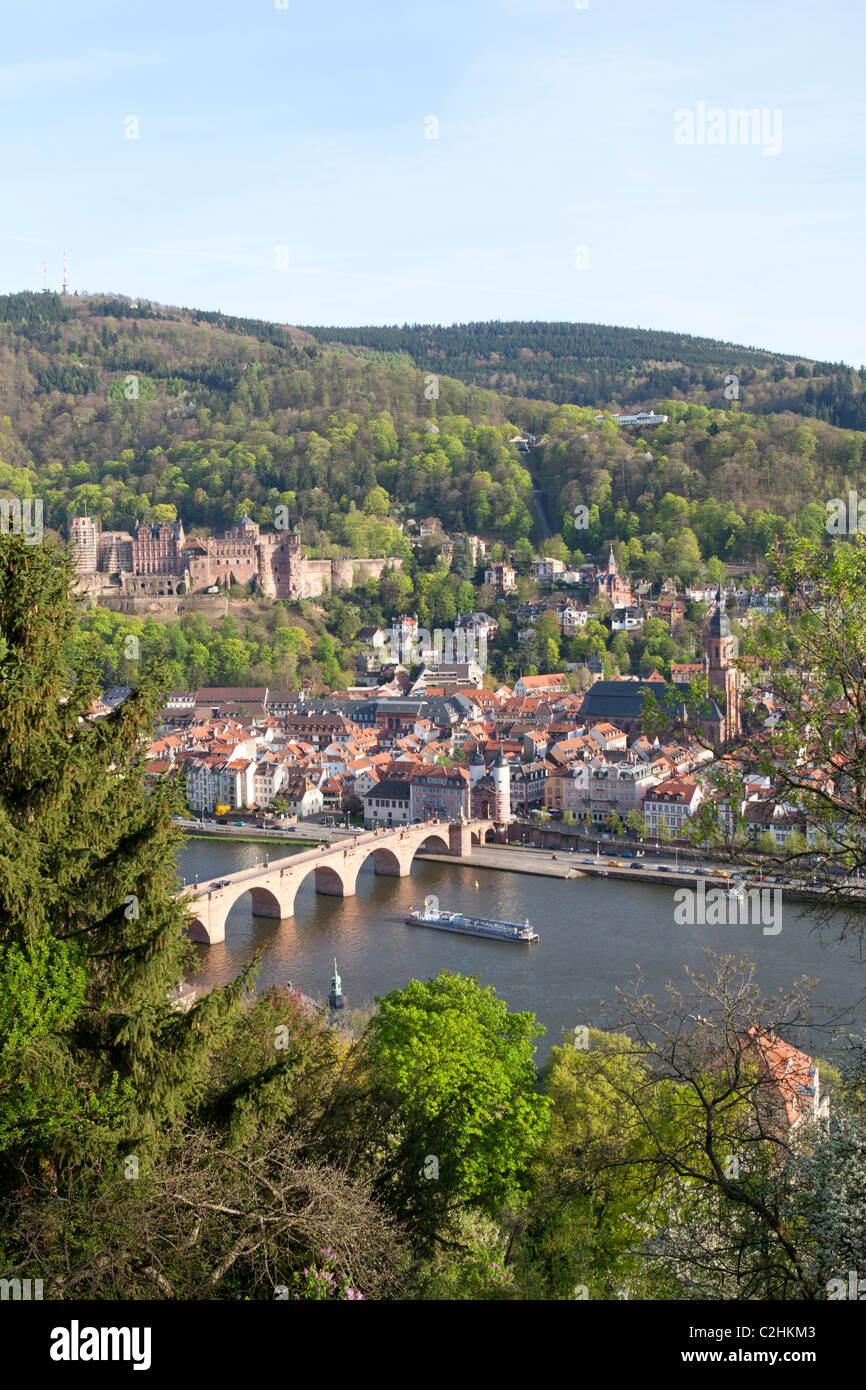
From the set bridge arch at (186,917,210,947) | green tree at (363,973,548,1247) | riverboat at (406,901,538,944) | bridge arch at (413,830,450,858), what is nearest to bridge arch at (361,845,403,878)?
bridge arch at (413,830,450,858)

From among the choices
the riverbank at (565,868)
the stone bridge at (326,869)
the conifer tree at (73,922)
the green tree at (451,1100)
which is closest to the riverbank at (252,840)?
the stone bridge at (326,869)

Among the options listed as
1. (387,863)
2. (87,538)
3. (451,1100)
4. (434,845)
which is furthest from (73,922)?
(87,538)

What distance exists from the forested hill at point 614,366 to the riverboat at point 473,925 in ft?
177

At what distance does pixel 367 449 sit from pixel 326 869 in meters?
46.2

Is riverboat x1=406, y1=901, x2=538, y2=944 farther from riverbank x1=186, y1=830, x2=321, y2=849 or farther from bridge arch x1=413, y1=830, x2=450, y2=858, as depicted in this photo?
riverbank x1=186, y1=830, x2=321, y2=849

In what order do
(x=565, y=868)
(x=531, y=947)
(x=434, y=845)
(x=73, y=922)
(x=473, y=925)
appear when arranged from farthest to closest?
(x=434, y=845), (x=565, y=868), (x=473, y=925), (x=531, y=947), (x=73, y=922)

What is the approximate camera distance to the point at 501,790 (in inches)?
1152

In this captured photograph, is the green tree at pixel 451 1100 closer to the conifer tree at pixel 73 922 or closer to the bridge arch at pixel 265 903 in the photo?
the conifer tree at pixel 73 922

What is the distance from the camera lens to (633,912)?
21.2 meters

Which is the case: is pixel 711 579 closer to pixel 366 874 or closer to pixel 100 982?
pixel 366 874

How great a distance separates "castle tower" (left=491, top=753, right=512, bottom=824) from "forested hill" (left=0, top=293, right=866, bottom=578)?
21.8 m

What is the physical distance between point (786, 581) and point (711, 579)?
46.1 meters

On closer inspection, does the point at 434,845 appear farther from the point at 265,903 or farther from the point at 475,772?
the point at 265,903
